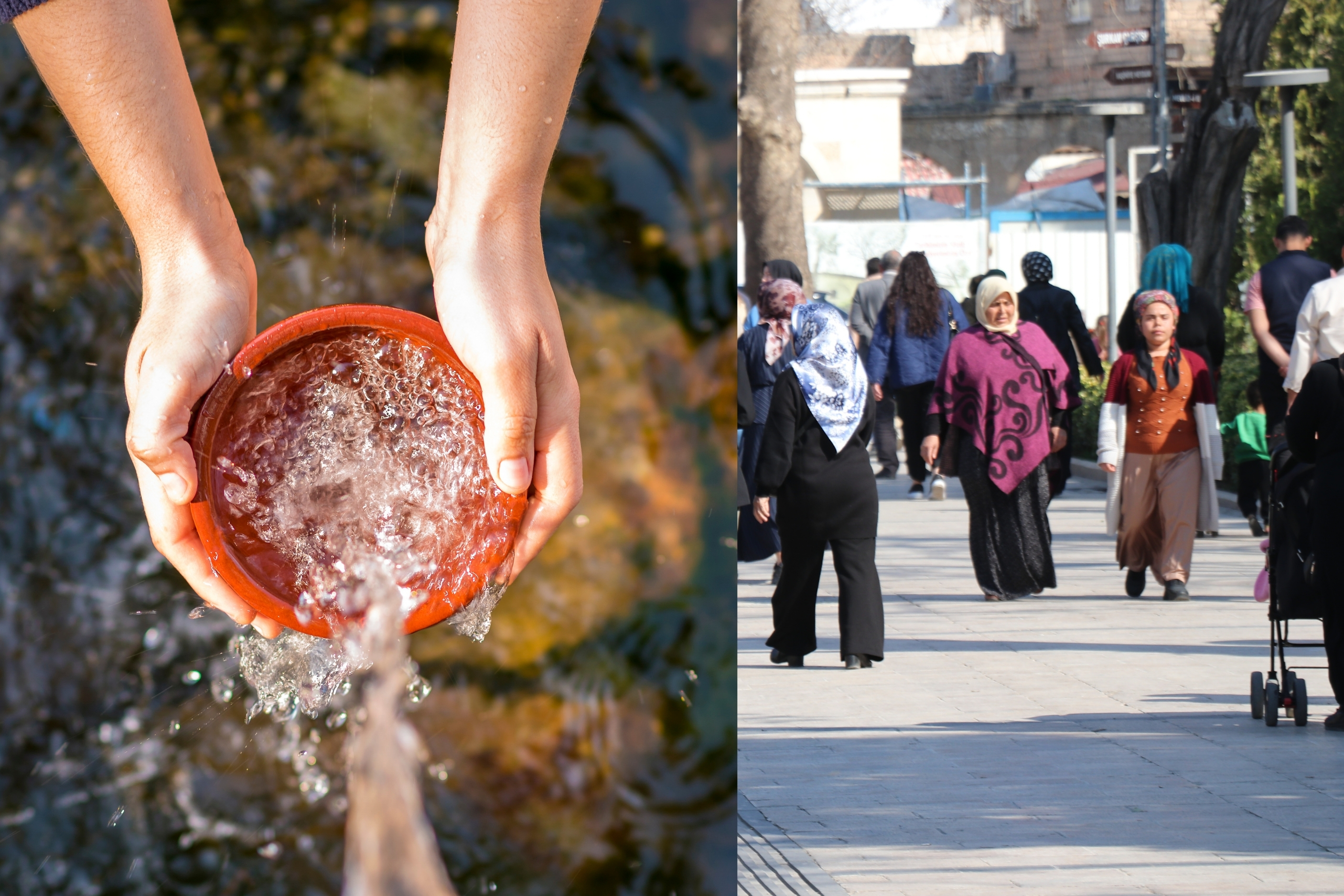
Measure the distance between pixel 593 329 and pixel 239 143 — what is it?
0.54m

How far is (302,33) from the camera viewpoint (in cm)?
226

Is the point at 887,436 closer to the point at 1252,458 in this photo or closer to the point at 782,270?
the point at 1252,458

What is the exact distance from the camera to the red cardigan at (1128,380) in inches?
371

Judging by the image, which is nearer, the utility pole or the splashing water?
the splashing water

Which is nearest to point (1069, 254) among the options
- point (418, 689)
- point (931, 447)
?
point (931, 447)

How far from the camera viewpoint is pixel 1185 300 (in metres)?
10.8

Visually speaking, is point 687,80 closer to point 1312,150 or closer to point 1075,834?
point 1075,834

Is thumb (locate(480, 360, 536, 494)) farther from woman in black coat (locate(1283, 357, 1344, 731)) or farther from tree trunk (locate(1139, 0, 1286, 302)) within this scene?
tree trunk (locate(1139, 0, 1286, 302))

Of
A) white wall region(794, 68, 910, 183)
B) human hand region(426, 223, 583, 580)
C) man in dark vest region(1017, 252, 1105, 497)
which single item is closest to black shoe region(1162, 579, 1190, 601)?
man in dark vest region(1017, 252, 1105, 497)

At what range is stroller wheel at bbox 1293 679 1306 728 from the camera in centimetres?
671

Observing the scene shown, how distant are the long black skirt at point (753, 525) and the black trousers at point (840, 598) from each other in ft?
2.41

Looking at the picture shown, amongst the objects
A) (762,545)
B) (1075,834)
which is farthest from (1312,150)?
(1075,834)

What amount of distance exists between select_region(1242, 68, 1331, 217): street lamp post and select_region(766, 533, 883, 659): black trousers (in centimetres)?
807

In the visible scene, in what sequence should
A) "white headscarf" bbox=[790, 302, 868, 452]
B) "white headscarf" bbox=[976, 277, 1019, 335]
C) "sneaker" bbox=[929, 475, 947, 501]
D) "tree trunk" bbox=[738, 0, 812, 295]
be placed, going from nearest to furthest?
"white headscarf" bbox=[790, 302, 868, 452]
"white headscarf" bbox=[976, 277, 1019, 335]
"tree trunk" bbox=[738, 0, 812, 295]
"sneaker" bbox=[929, 475, 947, 501]
